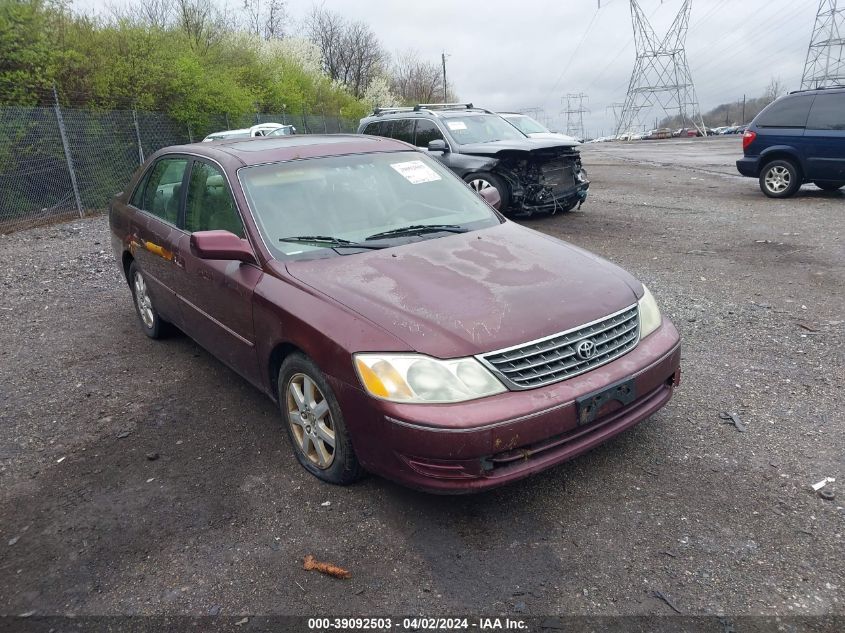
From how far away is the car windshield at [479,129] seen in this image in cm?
1119

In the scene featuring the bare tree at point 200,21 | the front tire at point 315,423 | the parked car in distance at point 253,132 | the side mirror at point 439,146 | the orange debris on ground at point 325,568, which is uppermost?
the bare tree at point 200,21

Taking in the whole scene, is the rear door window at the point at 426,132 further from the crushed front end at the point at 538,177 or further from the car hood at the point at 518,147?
the crushed front end at the point at 538,177

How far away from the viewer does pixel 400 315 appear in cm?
304

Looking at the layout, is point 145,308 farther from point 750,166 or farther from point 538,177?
point 750,166

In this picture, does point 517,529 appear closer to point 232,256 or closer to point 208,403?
point 232,256

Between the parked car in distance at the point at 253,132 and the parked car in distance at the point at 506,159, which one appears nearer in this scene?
the parked car in distance at the point at 506,159

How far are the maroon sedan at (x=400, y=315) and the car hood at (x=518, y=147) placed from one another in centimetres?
558

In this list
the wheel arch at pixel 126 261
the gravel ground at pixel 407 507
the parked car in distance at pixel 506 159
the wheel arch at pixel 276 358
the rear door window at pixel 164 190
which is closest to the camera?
the gravel ground at pixel 407 507

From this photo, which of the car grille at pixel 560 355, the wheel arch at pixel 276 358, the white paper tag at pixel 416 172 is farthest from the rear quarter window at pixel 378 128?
the car grille at pixel 560 355

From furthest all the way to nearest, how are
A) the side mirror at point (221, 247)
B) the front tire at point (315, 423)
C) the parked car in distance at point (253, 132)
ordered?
the parked car in distance at point (253, 132) → the side mirror at point (221, 247) → the front tire at point (315, 423)

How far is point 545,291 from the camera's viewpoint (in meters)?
3.25

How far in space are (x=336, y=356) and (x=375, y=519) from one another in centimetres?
78

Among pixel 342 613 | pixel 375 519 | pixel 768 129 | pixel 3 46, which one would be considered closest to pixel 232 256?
pixel 375 519

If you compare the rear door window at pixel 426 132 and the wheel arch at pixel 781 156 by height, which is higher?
the rear door window at pixel 426 132
